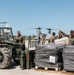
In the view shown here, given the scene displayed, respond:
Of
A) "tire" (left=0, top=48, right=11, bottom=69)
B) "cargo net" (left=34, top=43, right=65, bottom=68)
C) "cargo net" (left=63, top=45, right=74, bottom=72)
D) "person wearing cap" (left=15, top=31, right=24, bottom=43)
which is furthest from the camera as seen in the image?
"person wearing cap" (left=15, top=31, right=24, bottom=43)

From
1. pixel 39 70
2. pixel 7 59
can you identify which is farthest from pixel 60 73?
pixel 7 59

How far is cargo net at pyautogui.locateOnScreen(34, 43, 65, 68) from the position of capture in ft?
40.0

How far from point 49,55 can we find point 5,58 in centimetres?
236

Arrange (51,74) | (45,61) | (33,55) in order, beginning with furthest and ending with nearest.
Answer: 1. (33,55)
2. (45,61)
3. (51,74)

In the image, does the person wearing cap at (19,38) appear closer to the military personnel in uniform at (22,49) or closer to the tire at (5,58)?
the military personnel in uniform at (22,49)

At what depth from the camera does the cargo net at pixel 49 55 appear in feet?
40.0

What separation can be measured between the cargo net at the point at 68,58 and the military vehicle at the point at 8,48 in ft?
9.40

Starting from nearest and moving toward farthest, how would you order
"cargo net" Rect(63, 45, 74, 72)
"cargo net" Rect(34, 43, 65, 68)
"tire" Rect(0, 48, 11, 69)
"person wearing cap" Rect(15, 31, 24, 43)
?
"cargo net" Rect(63, 45, 74, 72) < "cargo net" Rect(34, 43, 65, 68) < "tire" Rect(0, 48, 11, 69) < "person wearing cap" Rect(15, 31, 24, 43)

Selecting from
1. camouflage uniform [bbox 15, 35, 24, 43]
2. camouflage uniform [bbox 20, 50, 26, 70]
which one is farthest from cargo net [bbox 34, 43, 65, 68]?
camouflage uniform [bbox 15, 35, 24, 43]

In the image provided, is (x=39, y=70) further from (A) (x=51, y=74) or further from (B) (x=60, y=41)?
(B) (x=60, y=41)

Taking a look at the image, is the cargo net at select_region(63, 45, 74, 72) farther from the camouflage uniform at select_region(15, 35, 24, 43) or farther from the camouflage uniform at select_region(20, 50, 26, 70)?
the camouflage uniform at select_region(15, 35, 24, 43)

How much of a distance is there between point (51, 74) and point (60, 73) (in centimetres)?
44

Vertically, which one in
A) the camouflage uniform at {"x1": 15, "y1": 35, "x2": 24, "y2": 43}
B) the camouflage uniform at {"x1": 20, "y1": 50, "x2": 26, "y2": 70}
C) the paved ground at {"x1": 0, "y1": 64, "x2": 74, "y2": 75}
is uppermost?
the camouflage uniform at {"x1": 15, "y1": 35, "x2": 24, "y2": 43}

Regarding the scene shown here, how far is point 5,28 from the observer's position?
570 inches
